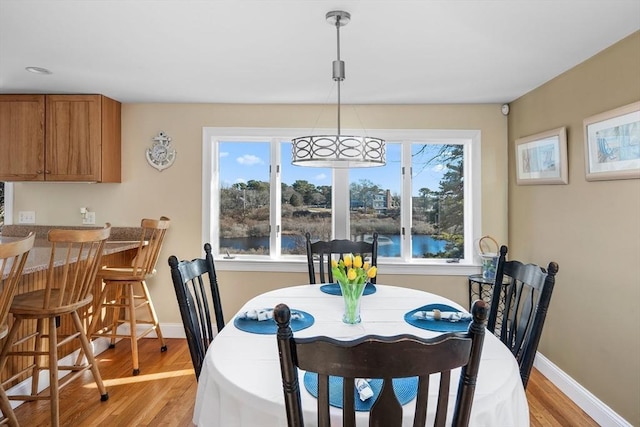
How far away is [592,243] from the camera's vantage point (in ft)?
8.08

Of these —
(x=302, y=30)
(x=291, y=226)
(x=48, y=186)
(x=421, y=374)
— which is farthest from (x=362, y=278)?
(x=48, y=186)

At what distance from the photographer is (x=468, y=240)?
364 cm

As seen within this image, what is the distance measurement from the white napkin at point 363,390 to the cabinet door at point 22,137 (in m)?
3.46

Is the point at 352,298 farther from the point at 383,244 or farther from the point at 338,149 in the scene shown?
the point at 383,244

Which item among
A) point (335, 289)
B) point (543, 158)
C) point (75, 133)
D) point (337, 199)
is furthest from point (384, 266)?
point (75, 133)

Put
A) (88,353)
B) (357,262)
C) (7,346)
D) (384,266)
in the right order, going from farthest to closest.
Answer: (384,266) → (88,353) → (7,346) → (357,262)

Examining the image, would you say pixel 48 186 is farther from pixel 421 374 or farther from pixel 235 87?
pixel 421 374

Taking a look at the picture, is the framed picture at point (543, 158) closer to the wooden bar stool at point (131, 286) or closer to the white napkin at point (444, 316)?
the white napkin at point (444, 316)

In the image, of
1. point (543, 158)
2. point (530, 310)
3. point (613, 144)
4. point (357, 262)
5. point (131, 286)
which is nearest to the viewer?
point (530, 310)

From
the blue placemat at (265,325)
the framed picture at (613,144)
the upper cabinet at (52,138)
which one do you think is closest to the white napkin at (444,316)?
the blue placemat at (265,325)

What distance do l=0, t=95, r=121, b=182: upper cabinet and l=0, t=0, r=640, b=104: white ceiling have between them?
14 centimetres

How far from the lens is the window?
366 centimetres

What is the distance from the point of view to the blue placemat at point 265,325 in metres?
1.63

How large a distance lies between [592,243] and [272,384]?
2288 millimetres
